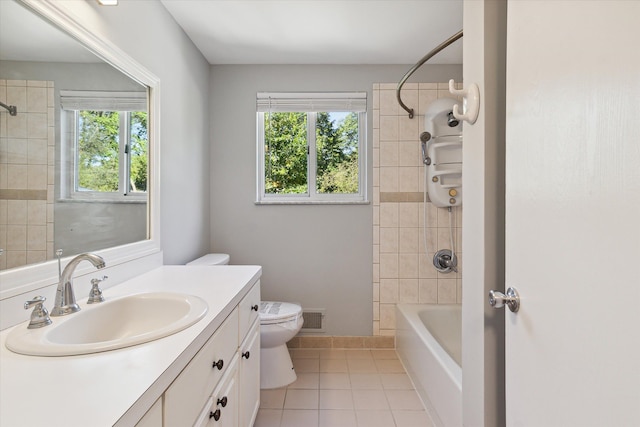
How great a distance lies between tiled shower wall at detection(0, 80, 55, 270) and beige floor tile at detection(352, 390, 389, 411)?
5.71ft

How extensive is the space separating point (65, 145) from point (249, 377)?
47.3 inches

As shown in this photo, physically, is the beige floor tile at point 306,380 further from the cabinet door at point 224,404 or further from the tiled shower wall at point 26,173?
the tiled shower wall at point 26,173

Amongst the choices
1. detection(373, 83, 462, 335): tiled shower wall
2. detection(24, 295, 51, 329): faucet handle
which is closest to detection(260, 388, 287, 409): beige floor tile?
detection(373, 83, 462, 335): tiled shower wall

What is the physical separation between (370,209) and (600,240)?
207 centimetres

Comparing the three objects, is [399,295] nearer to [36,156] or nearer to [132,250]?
[132,250]

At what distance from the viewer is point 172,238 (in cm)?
193

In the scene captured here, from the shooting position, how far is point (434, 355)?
1.76 meters

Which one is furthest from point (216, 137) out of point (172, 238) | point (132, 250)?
point (132, 250)

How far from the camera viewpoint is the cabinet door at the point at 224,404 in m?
0.94

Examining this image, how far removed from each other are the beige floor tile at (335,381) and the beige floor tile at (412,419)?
1.23 feet

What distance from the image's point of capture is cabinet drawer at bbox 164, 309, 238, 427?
723 mm

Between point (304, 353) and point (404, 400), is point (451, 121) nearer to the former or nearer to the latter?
point (404, 400)

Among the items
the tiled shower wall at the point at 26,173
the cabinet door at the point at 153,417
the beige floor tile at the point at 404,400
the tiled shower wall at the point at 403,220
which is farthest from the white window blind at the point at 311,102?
the cabinet door at the point at 153,417

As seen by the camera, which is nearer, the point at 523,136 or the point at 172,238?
the point at 523,136
